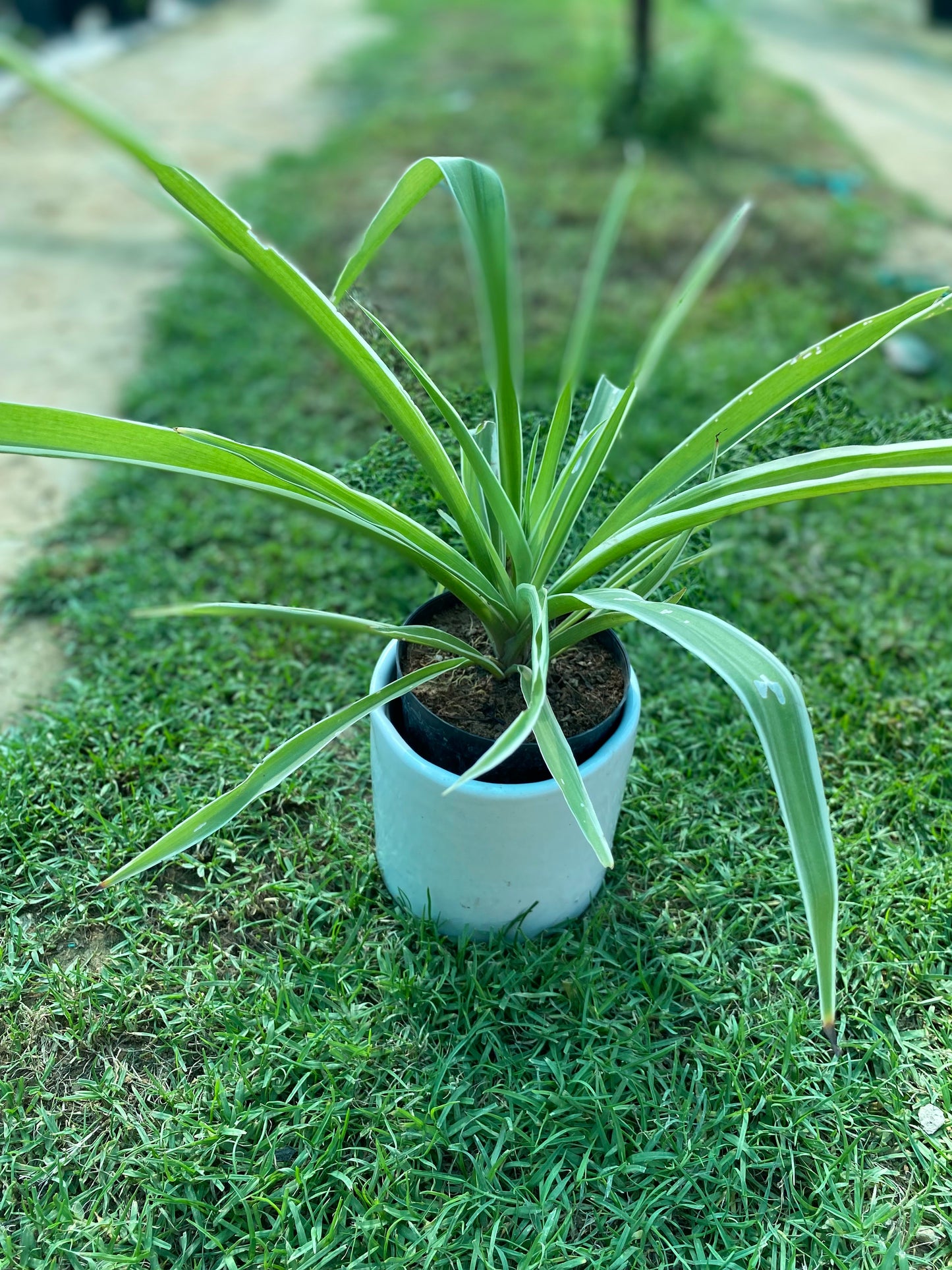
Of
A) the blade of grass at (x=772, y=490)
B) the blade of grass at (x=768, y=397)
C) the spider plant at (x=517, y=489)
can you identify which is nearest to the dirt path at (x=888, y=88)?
the blade of grass at (x=768, y=397)

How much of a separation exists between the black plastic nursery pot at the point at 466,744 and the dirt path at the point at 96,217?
666 millimetres

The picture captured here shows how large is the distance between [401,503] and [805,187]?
3237mm

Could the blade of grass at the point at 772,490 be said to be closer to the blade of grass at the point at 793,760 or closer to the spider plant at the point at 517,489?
the spider plant at the point at 517,489

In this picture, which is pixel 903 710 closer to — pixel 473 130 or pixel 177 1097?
pixel 177 1097

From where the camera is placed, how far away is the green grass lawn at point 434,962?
3.55 feet

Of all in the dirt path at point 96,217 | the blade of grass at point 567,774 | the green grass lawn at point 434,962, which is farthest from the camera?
the dirt path at point 96,217

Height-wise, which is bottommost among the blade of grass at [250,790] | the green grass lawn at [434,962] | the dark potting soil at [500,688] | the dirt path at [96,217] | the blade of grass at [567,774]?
the dirt path at [96,217]

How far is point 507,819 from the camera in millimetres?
1138

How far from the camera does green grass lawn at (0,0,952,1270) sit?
3.55 feet

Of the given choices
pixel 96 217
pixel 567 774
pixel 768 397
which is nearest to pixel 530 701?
pixel 567 774

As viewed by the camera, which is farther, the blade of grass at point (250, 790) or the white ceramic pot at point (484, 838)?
the white ceramic pot at point (484, 838)

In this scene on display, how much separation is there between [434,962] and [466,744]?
1.10 feet

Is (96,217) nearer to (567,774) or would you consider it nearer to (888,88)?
(567,774)

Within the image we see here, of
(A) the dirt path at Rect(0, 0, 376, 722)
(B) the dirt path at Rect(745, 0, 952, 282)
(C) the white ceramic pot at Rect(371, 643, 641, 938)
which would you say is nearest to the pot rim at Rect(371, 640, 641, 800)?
(C) the white ceramic pot at Rect(371, 643, 641, 938)
